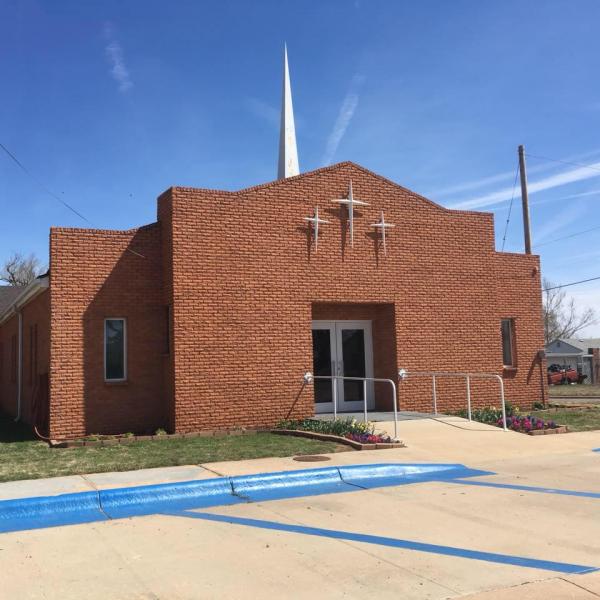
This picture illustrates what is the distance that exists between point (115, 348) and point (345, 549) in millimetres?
9153

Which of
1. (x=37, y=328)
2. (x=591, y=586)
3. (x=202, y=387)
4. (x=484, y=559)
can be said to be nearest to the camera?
(x=591, y=586)

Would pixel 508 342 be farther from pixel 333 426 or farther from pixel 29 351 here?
pixel 29 351

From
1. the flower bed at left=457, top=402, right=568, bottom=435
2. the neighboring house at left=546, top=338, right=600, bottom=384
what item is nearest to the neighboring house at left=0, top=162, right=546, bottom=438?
the flower bed at left=457, top=402, right=568, bottom=435

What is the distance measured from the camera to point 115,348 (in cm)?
1405

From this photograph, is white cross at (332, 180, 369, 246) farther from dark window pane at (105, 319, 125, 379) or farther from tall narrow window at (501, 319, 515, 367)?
tall narrow window at (501, 319, 515, 367)

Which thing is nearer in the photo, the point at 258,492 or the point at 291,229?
the point at 258,492

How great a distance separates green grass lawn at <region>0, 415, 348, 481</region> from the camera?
982cm

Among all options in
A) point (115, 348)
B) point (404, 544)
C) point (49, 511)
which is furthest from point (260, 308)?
point (404, 544)

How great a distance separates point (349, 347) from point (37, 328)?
7622 mm

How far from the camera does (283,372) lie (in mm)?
A: 14344

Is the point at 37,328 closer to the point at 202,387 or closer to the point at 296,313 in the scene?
the point at 202,387

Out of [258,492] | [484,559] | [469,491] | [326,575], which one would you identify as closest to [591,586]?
[484,559]

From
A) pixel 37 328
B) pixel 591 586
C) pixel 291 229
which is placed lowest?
pixel 591 586

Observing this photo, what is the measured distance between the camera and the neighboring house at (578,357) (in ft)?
147
